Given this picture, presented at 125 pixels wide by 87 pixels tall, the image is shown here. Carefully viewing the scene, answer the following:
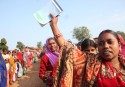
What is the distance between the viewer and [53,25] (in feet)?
10.2

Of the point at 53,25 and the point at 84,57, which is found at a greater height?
the point at 53,25

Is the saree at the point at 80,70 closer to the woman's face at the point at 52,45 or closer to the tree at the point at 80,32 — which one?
the woman's face at the point at 52,45

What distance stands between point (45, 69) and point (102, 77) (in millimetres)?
2806

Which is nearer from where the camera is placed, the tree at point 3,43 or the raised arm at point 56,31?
the raised arm at point 56,31

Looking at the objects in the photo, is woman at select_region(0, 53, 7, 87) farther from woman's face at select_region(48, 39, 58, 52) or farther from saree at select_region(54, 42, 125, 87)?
saree at select_region(54, 42, 125, 87)

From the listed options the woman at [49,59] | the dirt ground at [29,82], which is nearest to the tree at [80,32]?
A: the dirt ground at [29,82]

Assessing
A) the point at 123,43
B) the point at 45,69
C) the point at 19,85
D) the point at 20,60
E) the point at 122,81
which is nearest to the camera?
the point at 122,81

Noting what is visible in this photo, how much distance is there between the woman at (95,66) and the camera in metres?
2.66

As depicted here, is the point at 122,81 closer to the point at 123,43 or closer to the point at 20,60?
the point at 123,43

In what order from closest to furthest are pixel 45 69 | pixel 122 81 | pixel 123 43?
1. pixel 122 81
2. pixel 123 43
3. pixel 45 69

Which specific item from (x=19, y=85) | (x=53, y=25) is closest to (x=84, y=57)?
(x=53, y=25)

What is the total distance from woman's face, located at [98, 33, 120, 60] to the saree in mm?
112

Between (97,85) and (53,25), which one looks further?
(53,25)

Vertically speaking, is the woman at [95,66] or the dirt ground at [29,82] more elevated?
the woman at [95,66]
